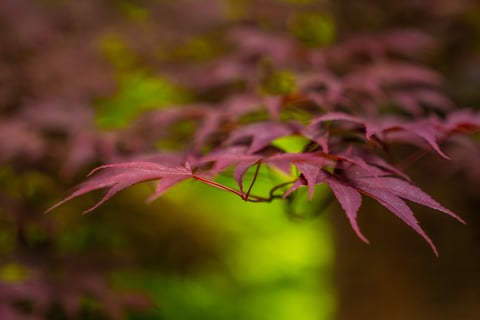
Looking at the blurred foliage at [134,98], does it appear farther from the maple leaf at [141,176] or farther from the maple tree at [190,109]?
the maple leaf at [141,176]

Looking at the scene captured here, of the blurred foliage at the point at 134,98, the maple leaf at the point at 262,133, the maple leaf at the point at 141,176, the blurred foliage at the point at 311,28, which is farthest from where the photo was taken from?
the blurred foliage at the point at 134,98

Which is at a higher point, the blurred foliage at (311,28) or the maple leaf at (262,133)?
the maple leaf at (262,133)

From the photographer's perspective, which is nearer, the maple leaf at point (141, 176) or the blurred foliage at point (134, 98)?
the maple leaf at point (141, 176)

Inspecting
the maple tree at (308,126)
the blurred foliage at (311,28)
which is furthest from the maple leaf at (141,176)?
the blurred foliage at (311,28)

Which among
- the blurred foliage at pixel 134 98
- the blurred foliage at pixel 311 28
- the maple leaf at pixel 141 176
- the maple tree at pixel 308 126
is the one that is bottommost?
the blurred foliage at pixel 134 98

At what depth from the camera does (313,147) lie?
90 centimetres

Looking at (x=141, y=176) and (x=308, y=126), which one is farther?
(x=308, y=126)

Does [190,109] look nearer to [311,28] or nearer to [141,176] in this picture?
[141,176]

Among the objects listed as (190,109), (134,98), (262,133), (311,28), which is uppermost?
(262,133)

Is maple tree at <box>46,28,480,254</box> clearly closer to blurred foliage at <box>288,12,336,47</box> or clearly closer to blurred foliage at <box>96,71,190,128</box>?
blurred foliage at <box>288,12,336,47</box>

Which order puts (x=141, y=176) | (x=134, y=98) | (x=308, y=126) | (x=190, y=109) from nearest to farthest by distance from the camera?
(x=141, y=176)
(x=308, y=126)
(x=190, y=109)
(x=134, y=98)

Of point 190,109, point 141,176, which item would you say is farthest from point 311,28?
point 141,176

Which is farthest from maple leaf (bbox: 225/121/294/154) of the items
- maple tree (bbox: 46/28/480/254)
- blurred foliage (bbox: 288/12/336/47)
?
blurred foliage (bbox: 288/12/336/47)

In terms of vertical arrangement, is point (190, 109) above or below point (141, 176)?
below
